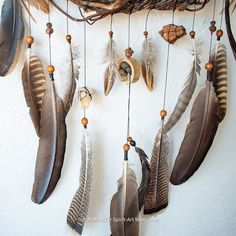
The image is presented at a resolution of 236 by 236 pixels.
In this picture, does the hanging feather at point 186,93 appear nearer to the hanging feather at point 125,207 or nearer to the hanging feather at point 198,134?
the hanging feather at point 198,134

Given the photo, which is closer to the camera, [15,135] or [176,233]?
[15,135]

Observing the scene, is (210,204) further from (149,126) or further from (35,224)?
(35,224)

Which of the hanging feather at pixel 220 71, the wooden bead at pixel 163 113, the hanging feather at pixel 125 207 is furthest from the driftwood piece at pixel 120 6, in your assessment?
the hanging feather at pixel 125 207

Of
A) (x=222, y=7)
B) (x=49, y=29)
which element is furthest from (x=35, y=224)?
(x=222, y=7)

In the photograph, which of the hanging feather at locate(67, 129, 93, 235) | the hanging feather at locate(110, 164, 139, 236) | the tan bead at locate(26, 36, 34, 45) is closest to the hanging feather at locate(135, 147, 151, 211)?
the hanging feather at locate(110, 164, 139, 236)

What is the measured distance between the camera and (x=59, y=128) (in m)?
0.65

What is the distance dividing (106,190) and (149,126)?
7.6 inches

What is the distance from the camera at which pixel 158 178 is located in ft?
2.49

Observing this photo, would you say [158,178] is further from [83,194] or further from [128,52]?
[128,52]

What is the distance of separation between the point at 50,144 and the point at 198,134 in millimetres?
361

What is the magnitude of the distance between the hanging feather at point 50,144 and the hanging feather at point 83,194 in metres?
0.05

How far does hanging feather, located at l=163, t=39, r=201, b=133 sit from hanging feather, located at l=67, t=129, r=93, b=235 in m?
0.21

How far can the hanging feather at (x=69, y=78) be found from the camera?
643 millimetres

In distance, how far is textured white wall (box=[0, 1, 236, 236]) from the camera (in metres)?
0.65
